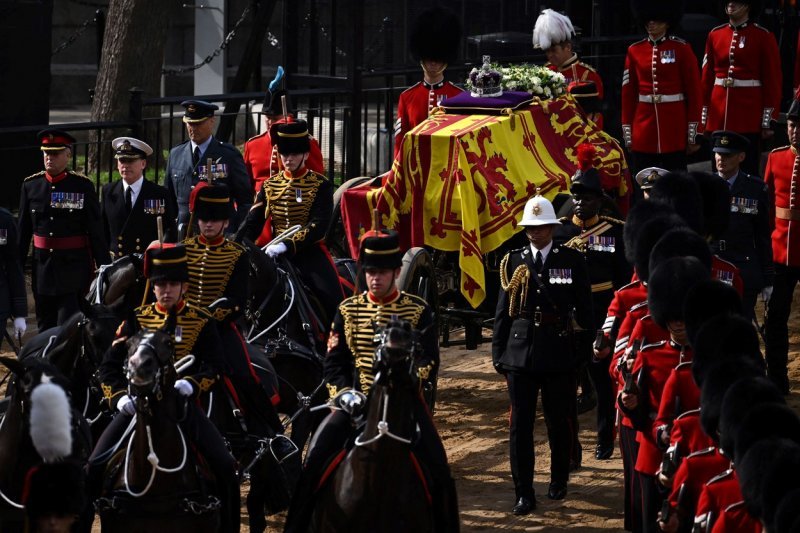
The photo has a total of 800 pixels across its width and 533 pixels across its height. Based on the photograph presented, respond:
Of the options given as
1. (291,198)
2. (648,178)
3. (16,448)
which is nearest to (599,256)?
(648,178)

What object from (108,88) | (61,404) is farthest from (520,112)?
(108,88)

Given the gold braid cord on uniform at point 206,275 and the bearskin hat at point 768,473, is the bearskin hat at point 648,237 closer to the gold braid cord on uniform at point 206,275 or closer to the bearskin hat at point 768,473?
the gold braid cord on uniform at point 206,275

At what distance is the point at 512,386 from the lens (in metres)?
10.7

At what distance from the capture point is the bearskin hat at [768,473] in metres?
5.96

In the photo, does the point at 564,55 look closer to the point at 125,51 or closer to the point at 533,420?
the point at 533,420

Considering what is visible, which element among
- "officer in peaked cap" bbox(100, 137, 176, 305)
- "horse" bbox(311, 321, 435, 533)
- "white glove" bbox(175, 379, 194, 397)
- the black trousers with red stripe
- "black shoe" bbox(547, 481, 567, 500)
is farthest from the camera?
"officer in peaked cap" bbox(100, 137, 176, 305)

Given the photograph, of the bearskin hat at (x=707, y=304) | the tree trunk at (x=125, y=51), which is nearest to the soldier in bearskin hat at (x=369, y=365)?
the bearskin hat at (x=707, y=304)

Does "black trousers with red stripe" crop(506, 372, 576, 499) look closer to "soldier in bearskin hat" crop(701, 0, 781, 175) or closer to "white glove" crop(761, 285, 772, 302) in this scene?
"white glove" crop(761, 285, 772, 302)

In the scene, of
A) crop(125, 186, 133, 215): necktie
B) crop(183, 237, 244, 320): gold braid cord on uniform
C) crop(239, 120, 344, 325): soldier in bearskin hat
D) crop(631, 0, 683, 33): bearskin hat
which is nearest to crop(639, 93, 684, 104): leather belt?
crop(631, 0, 683, 33): bearskin hat

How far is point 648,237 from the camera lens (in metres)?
A: 9.23

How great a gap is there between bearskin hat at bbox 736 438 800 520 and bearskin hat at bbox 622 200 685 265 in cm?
309

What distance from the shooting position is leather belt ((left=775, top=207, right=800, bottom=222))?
12.8 meters

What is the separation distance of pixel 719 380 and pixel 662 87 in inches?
297

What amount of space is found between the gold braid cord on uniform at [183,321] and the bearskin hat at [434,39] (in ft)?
17.8
